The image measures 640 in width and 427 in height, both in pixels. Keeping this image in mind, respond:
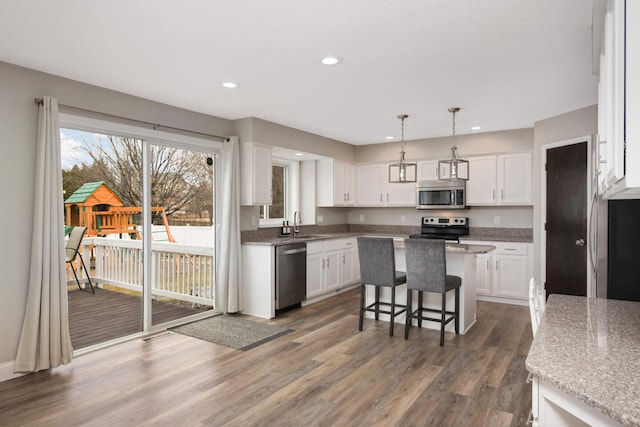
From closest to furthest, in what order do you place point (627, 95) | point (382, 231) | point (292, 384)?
point (627, 95), point (292, 384), point (382, 231)

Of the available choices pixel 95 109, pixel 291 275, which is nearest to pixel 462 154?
pixel 291 275

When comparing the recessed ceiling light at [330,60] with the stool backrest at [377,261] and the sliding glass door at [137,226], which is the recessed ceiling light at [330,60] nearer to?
the stool backrest at [377,261]

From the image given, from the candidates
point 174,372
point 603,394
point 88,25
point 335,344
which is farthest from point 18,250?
point 603,394

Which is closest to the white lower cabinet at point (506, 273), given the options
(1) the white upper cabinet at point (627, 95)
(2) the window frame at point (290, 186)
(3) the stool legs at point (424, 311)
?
(3) the stool legs at point (424, 311)

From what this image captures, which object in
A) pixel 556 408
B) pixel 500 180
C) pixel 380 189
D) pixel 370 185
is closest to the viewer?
pixel 556 408

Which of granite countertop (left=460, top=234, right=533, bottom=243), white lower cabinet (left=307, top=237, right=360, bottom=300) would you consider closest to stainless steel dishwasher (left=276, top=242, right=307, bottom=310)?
white lower cabinet (left=307, top=237, right=360, bottom=300)

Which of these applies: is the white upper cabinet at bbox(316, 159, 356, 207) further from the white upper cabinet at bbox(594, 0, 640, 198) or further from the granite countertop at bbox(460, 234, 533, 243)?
the white upper cabinet at bbox(594, 0, 640, 198)

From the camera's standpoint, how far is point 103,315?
152 inches

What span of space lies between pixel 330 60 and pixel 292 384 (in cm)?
249

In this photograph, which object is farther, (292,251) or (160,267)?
(292,251)

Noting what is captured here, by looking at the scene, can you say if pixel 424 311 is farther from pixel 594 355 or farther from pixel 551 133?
pixel 594 355

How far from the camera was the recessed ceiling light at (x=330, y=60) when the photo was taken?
116 inches

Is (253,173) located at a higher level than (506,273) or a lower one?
higher

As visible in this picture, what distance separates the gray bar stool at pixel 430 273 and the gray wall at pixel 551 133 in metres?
1.67
